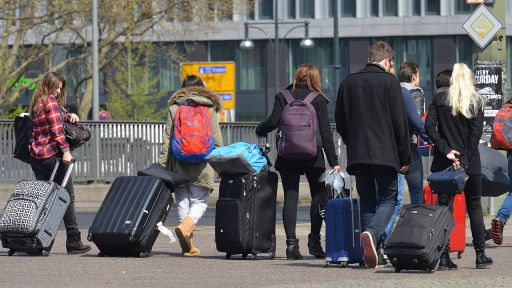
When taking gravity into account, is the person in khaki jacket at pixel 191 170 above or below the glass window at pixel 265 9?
below

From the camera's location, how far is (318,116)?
12.9 m

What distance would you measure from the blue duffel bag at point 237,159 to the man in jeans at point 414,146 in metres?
1.28

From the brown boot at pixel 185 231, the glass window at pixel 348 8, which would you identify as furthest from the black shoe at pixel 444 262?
the glass window at pixel 348 8

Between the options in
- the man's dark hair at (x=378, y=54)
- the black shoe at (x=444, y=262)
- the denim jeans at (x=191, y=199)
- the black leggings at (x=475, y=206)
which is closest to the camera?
the black shoe at (x=444, y=262)

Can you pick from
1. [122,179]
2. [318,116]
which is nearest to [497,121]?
[318,116]

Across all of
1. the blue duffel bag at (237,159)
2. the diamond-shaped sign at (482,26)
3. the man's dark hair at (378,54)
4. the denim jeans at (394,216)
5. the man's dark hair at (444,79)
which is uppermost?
the diamond-shaped sign at (482,26)

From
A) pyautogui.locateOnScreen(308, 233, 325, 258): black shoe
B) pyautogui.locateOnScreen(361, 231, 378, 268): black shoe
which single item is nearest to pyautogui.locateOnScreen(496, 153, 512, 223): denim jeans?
pyautogui.locateOnScreen(308, 233, 325, 258): black shoe

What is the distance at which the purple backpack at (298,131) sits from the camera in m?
12.8

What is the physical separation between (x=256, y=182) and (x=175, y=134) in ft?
3.20

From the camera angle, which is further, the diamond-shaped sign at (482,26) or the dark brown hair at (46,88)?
Answer: the diamond-shaped sign at (482,26)

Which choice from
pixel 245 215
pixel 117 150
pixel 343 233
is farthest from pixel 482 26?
pixel 117 150

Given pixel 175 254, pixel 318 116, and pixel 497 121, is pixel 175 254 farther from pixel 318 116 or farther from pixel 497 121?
pixel 497 121

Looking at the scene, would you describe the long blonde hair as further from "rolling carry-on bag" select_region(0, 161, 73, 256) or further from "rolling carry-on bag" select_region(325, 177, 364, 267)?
"rolling carry-on bag" select_region(0, 161, 73, 256)

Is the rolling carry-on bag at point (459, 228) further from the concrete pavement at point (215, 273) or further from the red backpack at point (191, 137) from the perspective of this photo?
the red backpack at point (191, 137)
